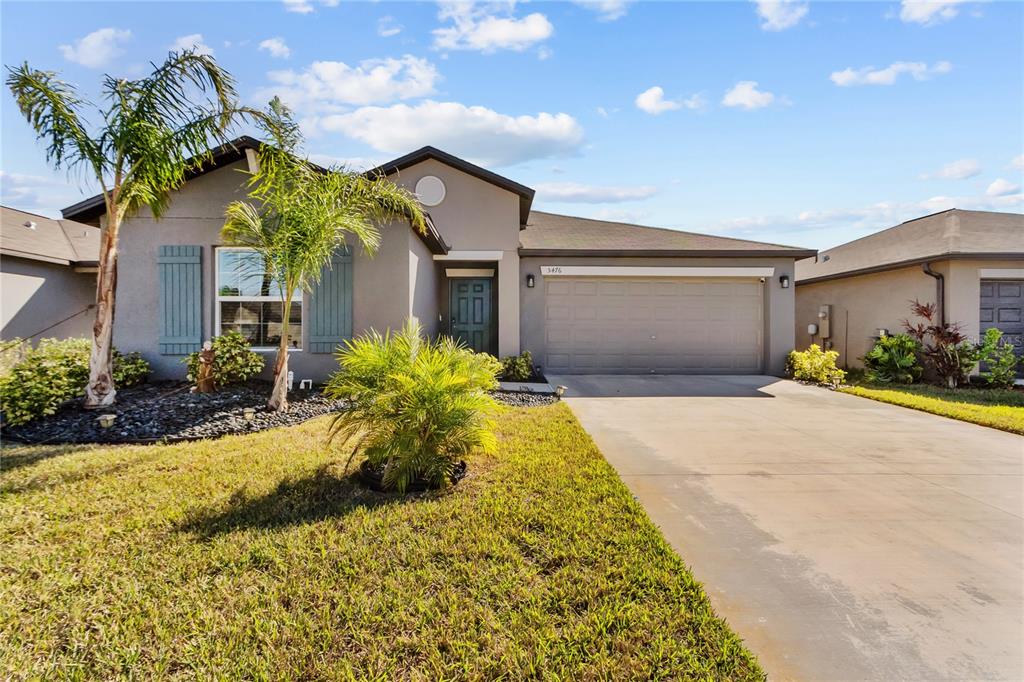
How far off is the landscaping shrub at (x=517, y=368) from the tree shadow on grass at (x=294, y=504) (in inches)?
247

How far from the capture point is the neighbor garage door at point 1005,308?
1044cm

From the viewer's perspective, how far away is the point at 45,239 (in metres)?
Result: 10.9

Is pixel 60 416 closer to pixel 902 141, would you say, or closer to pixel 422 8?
pixel 422 8

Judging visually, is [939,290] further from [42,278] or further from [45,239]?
[45,239]

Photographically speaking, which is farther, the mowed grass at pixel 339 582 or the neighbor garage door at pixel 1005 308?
the neighbor garage door at pixel 1005 308

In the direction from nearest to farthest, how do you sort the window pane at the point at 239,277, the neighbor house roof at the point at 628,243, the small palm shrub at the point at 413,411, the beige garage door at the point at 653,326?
1. the small palm shrub at the point at 413,411
2. the window pane at the point at 239,277
3. the neighbor house roof at the point at 628,243
4. the beige garage door at the point at 653,326

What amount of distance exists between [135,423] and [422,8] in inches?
281

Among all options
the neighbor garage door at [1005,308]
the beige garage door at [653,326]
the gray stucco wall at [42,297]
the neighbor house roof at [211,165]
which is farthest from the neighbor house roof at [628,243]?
the gray stucco wall at [42,297]

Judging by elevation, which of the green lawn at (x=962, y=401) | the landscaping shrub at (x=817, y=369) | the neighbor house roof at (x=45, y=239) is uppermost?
the neighbor house roof at (x=45, y=239)

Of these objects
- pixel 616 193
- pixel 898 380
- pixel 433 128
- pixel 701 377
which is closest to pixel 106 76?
pixel 433 128

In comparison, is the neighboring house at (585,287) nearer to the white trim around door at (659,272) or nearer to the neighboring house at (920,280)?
the white trim around door at (659,272)

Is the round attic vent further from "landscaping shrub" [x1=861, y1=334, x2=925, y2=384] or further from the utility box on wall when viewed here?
the utility box on wall

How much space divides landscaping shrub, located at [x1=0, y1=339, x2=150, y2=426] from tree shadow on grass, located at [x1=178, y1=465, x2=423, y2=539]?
4.14 m

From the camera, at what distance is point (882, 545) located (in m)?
2.93
